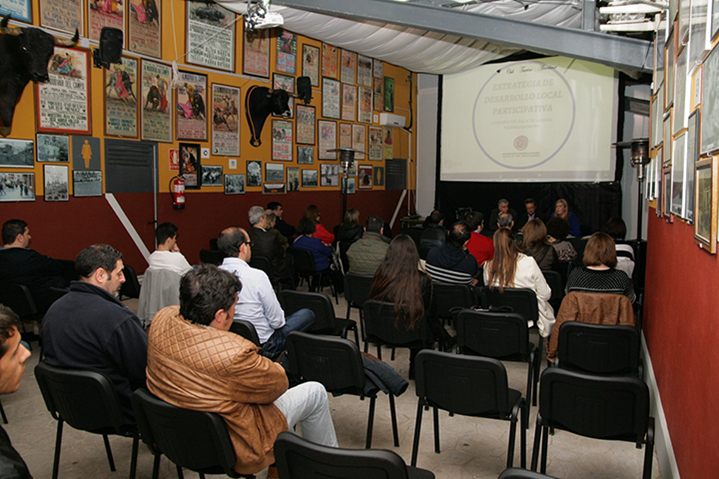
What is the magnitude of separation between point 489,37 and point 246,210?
184 inches

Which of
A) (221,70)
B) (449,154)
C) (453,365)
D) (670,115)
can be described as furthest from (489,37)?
(449,154)

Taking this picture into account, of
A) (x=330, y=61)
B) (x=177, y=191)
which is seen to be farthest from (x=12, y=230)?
(x=330, y=61)

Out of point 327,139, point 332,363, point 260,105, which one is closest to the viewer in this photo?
point 332,363

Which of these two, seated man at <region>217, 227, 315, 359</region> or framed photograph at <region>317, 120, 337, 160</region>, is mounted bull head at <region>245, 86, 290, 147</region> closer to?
framed photograph at <region>317, 120, 337, 160</region>

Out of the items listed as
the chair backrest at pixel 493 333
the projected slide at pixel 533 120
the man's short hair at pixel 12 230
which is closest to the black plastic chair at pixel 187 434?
the chair backrest at pixel 493 333

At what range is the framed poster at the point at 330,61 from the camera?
961cm

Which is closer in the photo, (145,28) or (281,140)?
(145,28)

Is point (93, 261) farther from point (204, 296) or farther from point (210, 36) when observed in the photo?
point (210, 36)

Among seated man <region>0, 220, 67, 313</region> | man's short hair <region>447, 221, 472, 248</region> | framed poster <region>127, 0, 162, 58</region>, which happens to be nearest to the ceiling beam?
man's short hair <region>447, 221, 472, 248</region>

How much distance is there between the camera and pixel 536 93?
9.36 m

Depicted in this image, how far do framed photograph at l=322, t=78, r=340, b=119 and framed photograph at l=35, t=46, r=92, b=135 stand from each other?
14.1 feet

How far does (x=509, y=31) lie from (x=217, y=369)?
4242 millimetres

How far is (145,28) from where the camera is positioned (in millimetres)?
6789

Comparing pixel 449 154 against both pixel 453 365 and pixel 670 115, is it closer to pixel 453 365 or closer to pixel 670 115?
pixel 670 115
